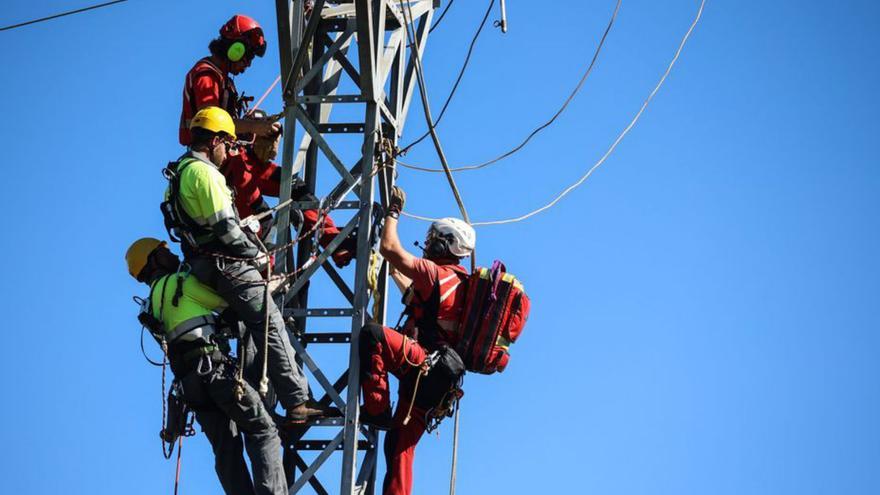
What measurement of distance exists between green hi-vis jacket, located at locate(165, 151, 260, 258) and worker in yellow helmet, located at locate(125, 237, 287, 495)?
0.37 m

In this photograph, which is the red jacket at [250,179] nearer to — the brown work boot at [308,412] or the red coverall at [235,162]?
the red coverall at [235,162]

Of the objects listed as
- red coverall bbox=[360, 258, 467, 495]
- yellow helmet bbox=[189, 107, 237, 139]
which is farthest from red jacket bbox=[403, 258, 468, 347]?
yellow helmet bbox=[189, 107, 237, 139]

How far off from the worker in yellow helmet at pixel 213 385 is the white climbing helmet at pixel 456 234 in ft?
6.43

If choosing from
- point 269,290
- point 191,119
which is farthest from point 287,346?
point 191,119

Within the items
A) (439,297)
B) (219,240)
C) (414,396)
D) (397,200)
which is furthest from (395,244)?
(219,240)

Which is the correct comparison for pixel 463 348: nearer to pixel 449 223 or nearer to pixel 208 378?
pixel 449 223

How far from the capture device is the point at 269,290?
10305mm

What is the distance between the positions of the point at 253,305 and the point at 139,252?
43.0 inches

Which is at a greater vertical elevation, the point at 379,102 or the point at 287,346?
the point at 379,102

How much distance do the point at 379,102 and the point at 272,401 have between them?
2238 millimetres

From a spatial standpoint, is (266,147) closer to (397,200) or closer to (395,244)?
(397,200)

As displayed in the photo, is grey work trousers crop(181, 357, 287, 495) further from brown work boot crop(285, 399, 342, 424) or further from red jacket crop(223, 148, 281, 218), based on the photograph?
red jacket crop(223, 148, 281, 218)

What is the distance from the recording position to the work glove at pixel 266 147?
37.8 ft

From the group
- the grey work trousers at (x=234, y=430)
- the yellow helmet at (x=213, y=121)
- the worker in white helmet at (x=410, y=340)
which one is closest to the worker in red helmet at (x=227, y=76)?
the yellow helmet at (x=213, y=121)
